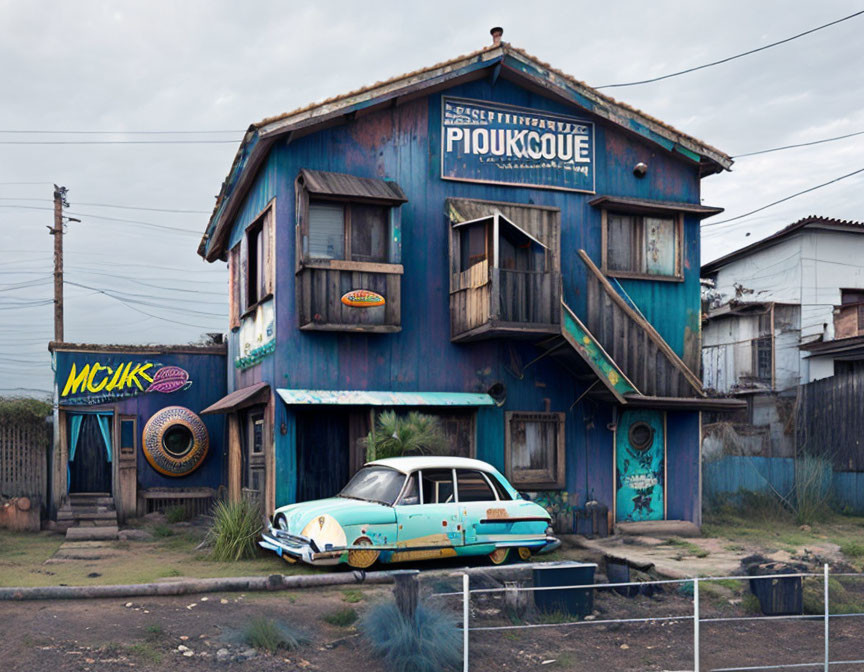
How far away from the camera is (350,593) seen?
427 inches

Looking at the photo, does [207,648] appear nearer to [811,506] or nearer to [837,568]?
[837,568]

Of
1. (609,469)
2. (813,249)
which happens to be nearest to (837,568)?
(609,469)

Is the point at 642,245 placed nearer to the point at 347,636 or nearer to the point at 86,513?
the point at 347,636

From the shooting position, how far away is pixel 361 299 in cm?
1520

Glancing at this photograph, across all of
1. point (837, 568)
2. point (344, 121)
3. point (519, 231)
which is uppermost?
point (344, 121)

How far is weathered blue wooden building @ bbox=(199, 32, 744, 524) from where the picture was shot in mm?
15336

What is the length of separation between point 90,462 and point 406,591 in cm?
1289

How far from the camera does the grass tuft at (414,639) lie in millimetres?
7918

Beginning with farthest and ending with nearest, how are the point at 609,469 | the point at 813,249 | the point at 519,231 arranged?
1. the point at 813,249
2. the point at 609,469
3. the point at 519,231

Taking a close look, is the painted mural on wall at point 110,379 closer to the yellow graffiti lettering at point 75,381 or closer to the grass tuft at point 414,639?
the yellow graffiti lettering at point 75,381

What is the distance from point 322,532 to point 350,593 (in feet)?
4.40

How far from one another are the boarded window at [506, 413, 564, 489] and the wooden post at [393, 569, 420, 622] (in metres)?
7.90

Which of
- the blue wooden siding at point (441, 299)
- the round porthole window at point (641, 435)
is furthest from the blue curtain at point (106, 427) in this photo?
the round porthole window at point (641, 435)

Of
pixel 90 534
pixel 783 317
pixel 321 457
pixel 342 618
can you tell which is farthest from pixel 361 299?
pixel 783 317
